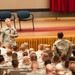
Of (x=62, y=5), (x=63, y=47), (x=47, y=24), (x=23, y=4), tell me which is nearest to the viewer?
(x=63, y=47)

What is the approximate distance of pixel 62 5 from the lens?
61.3 ft

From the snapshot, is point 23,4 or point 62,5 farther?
point 62,5

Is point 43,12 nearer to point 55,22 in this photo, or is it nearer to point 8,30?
point 55,22

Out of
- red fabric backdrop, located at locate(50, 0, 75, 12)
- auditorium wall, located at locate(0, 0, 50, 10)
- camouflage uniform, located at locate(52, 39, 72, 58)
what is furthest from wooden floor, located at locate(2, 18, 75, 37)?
camouflage uniform, located at locate(52, 39, 72, 58)

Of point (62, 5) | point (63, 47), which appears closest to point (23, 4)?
point (62, 5)

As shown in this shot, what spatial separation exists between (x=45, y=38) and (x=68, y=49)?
3042 mm

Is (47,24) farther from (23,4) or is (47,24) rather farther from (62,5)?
(23,4)

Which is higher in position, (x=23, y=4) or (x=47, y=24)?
(x=23, y=4)

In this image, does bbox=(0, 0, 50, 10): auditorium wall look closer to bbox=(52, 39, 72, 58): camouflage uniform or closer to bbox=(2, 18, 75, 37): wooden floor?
bbox=(2, 18, 75, 37): wooden floor

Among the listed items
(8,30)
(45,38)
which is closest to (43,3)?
(45,38)

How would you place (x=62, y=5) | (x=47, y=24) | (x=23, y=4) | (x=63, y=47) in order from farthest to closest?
(x=62, y=5)
(x=23, y=4)
(x=47, y=24)
(x=63, y=47)

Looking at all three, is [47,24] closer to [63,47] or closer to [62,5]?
[62,5]

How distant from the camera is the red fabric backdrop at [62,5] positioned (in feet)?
61.0

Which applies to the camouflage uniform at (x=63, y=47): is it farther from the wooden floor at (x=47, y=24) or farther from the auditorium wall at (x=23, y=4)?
the auditorium wall at (x=23, y=4)
